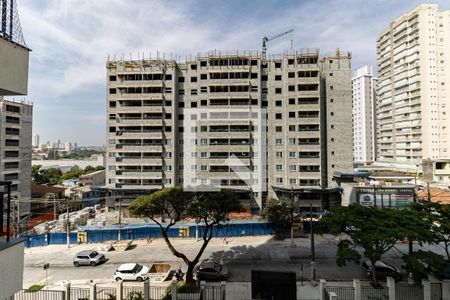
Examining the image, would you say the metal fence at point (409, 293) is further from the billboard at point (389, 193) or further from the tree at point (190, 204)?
the billboard at point (389, 193)

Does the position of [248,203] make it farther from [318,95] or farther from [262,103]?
[318,95]

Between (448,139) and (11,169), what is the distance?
10536 cm

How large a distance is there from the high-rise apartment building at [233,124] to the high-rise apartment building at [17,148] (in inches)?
839

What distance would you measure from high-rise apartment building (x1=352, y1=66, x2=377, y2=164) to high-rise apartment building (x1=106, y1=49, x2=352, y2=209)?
8381 centimetres

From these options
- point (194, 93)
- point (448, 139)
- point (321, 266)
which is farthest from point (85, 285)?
point (448, 139)

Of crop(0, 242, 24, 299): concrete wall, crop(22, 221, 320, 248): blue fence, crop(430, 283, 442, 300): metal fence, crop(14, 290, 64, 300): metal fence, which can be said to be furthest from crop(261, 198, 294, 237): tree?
crop(0, 242, 24, 299): concrete wall

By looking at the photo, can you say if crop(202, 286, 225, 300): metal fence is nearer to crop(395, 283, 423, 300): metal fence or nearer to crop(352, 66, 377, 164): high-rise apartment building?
crop(395, 283, 423, 300): metal fence

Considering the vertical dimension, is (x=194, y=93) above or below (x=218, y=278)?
above

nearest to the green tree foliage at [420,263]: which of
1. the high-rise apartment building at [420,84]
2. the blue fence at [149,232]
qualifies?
the blue fence at [149,232]

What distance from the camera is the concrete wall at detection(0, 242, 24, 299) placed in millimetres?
6887

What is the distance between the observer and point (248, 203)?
47.4 meters

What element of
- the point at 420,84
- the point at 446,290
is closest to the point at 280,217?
the point at 446,290

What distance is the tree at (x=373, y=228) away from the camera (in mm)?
18156

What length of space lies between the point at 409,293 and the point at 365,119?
117719mm
